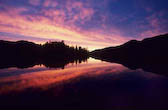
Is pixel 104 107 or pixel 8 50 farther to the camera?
pixel 8 50

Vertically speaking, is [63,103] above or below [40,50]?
below

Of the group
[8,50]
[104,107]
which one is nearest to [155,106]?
[104,107]

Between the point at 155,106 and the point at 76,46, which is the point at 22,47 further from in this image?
the point at 155,106

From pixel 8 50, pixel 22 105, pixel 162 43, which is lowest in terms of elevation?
pixel 22 105

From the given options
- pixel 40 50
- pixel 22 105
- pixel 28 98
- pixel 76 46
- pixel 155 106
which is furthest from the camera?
pixel 76 46

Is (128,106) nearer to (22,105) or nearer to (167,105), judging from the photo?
(167,105)

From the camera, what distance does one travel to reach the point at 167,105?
7.23 metres

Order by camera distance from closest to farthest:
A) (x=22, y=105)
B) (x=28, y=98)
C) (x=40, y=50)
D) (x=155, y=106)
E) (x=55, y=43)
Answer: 1. (x=155, y=106)
2. (x=22, y=105)
3. (x=28, y=98)
4. (x=40, y=50)
5. (x=55, y=43)

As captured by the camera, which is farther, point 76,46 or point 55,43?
point 76,46

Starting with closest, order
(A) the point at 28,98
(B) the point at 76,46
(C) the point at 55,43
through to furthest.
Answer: (A) the point at 28,98 < (C) the point at 55,43 < (B) the point at 76,46

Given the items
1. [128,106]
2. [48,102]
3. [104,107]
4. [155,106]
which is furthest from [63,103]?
[155,106]

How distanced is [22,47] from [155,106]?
14144 cm

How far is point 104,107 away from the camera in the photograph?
726 cm

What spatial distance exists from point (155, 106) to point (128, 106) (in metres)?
1.88
